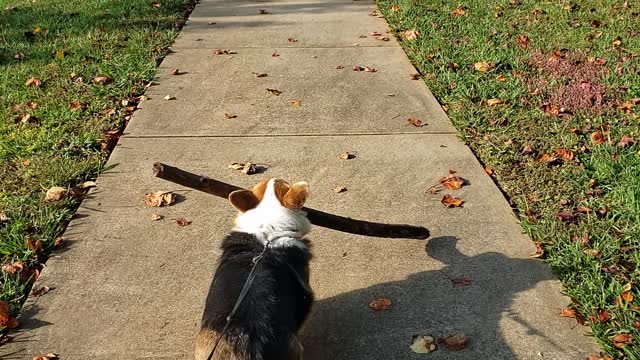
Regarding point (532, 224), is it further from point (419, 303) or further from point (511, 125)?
point (511, 125)

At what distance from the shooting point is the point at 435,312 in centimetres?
384

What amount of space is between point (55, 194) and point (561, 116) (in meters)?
4.47

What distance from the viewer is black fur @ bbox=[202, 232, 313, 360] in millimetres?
2797

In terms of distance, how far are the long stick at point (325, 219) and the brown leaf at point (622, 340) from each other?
132 centimetres

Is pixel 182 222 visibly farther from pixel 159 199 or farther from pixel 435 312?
pixel 435 312

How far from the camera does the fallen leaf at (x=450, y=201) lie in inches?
193

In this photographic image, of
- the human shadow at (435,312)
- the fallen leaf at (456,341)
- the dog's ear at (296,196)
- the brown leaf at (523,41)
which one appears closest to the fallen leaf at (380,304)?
the human shadow at (435,312)

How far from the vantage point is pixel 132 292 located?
4.02m

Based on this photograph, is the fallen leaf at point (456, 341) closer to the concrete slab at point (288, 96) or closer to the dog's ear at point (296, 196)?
the dog's ear at point (296, 196)

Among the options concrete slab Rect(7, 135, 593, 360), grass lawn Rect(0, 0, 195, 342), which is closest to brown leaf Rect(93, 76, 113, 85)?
grass lawn Rect(0, 0, 195, 342)

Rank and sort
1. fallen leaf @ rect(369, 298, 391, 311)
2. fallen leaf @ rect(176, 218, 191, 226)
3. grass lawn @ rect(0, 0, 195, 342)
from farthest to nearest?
1. fallen leaf @ rect(176, 218, 191, 226)
2. grass lawn @ rect(0, 0, 195, 342)
3. fallen leaf @ rect(369, 298, 391, 311)

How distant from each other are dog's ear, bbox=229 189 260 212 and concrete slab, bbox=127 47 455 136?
2586 millimetres

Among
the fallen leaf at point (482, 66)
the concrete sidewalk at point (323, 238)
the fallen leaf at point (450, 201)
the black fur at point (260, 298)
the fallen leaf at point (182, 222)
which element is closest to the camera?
the black fur at point (260, 298)

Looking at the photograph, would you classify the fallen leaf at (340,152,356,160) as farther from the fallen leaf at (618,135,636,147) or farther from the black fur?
the fallen leaf at (618,135,636,147)
